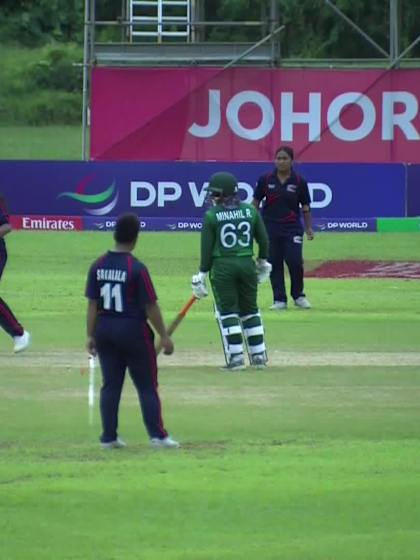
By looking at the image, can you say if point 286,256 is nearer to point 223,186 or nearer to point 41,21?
point 223,186

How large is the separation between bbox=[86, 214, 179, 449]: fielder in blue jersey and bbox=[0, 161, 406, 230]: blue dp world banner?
820 inches

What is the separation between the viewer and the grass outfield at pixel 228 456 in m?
9.21

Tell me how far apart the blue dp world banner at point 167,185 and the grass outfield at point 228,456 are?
38.3 feet

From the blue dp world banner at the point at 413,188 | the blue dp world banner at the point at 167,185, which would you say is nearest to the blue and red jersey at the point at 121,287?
the blue dp world banner at the point at 167,185

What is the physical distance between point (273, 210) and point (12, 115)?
41504 millimetres

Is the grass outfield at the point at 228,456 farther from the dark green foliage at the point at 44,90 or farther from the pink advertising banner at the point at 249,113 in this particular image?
the dark green foliage at the point at 44,90

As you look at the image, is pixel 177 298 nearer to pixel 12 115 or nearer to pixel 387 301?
pixel 387 301

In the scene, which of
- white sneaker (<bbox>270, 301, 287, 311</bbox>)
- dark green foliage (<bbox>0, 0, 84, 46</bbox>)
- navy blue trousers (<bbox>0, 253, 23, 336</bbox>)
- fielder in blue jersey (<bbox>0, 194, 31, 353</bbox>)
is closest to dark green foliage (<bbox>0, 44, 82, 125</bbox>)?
dark green foliage (<bbox>0, 0, 84, 46</bbox>)

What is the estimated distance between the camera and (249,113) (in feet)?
119

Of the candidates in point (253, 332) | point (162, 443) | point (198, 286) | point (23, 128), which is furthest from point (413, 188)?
point (23, 128)

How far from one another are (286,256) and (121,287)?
1026cm

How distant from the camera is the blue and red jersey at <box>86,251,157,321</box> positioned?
11430mm

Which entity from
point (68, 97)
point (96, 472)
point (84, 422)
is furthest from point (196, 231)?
point (68, 97)

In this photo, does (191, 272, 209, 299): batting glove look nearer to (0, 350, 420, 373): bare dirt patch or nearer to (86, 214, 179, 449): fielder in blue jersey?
(0, 350, 420, 373): bare dirt patch
